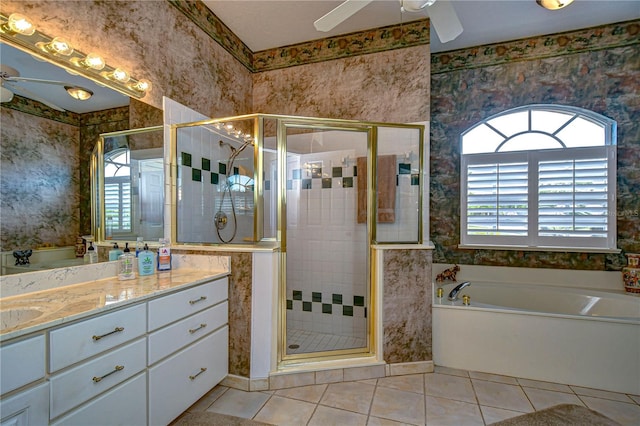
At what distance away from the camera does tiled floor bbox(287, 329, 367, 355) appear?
7.25ft

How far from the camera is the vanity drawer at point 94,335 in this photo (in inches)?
41.4

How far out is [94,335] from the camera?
3.83ft

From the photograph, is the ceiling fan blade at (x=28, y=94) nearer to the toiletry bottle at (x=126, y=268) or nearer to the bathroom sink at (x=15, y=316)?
the toiletry bottle at (x=126, y=268)

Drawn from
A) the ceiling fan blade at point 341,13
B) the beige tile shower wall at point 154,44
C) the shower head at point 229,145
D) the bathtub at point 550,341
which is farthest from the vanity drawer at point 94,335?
the bathtub at point 550,341

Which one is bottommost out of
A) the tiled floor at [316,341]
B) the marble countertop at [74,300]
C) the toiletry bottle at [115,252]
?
the tiled floor at [316,341]

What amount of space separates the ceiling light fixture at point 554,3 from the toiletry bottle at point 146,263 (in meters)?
3.44

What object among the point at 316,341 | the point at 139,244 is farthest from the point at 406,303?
the point at 139,244

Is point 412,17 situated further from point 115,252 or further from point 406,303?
point 115,252

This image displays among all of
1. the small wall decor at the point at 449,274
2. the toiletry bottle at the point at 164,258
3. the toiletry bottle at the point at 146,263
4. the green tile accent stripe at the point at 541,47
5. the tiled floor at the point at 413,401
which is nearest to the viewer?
the tiled floor at the point at 413,401

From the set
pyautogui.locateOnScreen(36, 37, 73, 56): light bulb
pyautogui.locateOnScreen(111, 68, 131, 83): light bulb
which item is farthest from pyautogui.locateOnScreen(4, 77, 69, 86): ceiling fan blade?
pyautogui.locateOnScreen(111, 68, 131, 83): light bulb

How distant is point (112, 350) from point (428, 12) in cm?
229

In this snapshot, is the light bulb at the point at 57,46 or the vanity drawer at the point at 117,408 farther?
the light bulb at the point at 57,46

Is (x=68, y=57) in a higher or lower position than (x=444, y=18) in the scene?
lower

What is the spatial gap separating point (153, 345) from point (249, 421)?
2.36 feet
